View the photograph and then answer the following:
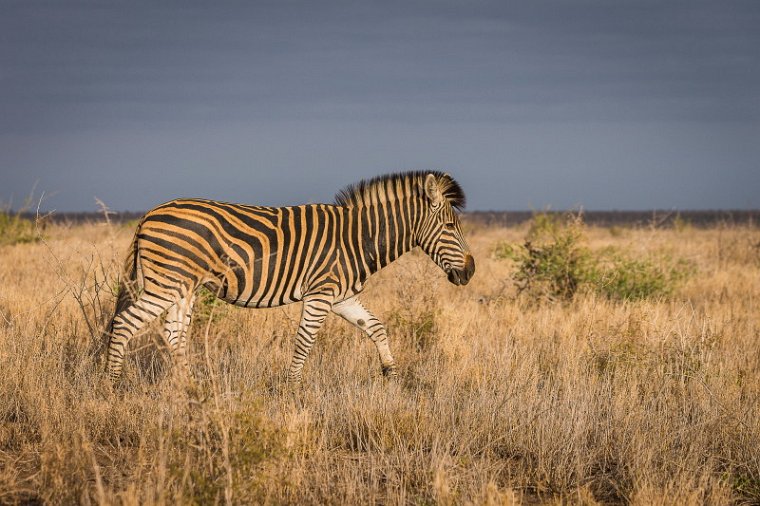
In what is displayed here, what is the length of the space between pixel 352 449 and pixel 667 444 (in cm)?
234

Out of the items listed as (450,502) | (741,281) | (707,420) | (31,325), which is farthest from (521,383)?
(741,281)

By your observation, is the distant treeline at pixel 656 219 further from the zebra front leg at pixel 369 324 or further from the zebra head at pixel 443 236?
the zebra front leg at pixel 369 324

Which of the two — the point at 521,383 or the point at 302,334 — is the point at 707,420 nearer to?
the point at 521,383

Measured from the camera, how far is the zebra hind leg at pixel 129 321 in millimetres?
6496

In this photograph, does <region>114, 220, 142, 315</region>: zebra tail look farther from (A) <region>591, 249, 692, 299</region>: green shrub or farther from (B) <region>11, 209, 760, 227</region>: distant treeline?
(A) <region>591, 249, 692, 299</region>: green shrub

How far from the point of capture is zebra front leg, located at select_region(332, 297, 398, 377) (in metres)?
7.67

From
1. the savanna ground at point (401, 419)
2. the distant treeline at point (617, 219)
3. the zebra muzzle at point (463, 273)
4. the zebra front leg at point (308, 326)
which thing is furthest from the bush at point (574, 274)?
the zebra front leg at point (308, 326)

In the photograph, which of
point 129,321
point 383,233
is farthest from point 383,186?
point 129,321

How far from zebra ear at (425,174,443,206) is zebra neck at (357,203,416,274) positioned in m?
0.28

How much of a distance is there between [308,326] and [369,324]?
81 cm

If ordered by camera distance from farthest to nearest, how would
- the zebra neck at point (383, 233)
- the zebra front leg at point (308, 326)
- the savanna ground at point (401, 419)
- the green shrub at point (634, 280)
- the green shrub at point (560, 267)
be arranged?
the green shrub at point (634, 280) → the green shrub at point (560, 267) → the zebra neck at point (383, 233) → the zebra front leg at point (308, 326) → the savanna ground at point (401, 419)

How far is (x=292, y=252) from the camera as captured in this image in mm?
7129

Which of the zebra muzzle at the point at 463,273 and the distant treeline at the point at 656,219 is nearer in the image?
the zebra muzzle at the point at 463,273

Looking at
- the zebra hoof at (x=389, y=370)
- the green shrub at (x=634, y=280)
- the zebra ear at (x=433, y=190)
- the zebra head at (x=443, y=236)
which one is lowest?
the zebra hoof at (x=389, y=370)
